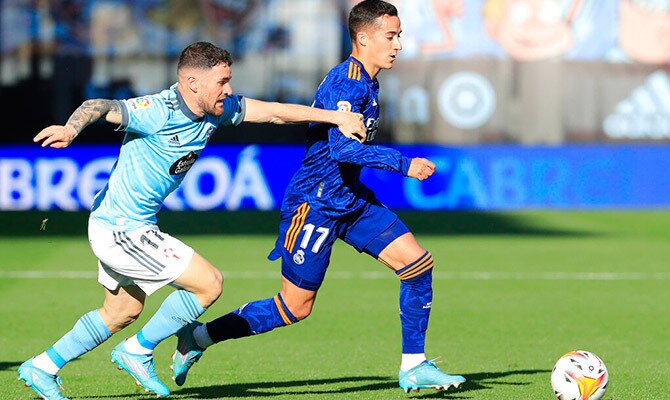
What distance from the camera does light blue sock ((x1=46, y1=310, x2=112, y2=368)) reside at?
6715mm

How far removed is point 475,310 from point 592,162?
10.5 m

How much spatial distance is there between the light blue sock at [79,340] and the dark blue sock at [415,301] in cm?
164

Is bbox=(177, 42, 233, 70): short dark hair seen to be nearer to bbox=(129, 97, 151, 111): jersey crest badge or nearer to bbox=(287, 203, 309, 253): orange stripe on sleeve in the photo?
bbox=(129, 97, 151, 111): jersey crest badge

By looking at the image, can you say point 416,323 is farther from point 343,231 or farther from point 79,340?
point 79,340

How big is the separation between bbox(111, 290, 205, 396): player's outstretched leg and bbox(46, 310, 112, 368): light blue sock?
13 centimetres

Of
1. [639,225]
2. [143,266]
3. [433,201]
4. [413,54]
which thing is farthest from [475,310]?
[413,54]

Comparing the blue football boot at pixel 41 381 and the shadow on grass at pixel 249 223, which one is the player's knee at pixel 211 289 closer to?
the blue football boot at pixel 41 381

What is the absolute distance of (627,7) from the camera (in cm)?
2136

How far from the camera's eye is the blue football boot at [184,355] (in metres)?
7.13

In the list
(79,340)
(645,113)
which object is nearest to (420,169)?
(79,340)

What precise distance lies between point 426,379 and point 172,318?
1401 mm

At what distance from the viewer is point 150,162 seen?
6711mm

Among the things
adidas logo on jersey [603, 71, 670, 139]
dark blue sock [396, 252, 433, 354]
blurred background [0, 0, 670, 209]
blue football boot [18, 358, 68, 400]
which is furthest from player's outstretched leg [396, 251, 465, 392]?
adidas logo on jersey [603, 71, 670, 139]

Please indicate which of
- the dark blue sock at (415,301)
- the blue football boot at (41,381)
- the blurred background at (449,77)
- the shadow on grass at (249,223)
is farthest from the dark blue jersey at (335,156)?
the blurred background at (449,77)
